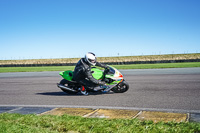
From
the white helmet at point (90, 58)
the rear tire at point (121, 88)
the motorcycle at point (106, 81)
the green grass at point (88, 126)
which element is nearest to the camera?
the green grass at point (88, 126)

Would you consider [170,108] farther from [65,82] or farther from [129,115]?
[65,82]

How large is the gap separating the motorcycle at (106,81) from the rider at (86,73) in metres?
0.21

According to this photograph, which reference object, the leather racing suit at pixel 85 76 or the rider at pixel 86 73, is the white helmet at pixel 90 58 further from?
the leather racing suit at pixel 85 76

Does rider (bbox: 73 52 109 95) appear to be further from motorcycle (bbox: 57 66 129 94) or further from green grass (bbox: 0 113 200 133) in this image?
green grass (bbox: 0 113 200 133)

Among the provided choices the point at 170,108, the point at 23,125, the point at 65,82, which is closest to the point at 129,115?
the point at 170,108

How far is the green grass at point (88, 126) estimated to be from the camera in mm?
3701

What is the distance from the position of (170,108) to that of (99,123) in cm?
235

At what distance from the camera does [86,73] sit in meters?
7.94

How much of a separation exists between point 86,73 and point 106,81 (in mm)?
816

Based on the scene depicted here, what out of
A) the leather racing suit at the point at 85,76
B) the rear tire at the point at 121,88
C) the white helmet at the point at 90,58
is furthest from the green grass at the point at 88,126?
the rear tire at the point at 121,88

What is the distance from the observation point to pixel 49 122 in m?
4.23

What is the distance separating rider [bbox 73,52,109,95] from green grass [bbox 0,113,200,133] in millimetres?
3541

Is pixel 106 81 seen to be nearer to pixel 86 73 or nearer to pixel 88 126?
pixel 86 73

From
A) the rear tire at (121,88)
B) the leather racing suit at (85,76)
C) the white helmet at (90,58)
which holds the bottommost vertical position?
the rear tire at (121,88)
